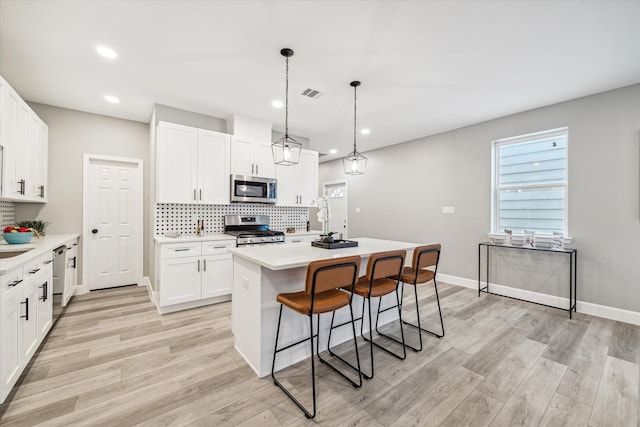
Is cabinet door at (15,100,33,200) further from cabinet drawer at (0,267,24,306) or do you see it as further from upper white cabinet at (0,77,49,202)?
cabinet drawer at (0,267,24,306)

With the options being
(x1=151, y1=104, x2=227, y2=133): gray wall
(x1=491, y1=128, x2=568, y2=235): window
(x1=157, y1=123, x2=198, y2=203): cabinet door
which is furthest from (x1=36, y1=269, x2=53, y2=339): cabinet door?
(x1=491, y1=128, x2=568, y2=235): window

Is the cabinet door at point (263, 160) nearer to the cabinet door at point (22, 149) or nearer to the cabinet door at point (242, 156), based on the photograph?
the cabinet door at point (242, 156)

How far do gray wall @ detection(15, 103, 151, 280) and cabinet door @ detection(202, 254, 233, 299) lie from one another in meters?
2.15

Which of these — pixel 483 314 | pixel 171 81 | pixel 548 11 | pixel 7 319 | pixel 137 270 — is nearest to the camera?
pixel 7 319

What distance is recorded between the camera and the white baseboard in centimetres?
317

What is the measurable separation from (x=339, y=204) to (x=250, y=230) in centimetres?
338

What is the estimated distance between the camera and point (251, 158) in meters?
4.24

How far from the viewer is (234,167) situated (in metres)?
4.09

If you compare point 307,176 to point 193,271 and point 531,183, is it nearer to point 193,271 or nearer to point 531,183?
point 193,271

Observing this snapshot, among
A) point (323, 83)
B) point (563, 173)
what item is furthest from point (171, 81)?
point (563, 173)

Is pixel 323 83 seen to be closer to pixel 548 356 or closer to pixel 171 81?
pixel 171 81

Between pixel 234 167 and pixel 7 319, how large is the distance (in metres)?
2.81

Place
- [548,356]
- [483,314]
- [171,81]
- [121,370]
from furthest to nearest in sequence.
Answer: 1. [483,314]
2. [171,81]
3. [548,356]
4. [121,370]

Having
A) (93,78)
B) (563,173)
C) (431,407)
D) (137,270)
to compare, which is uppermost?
(93,78)
